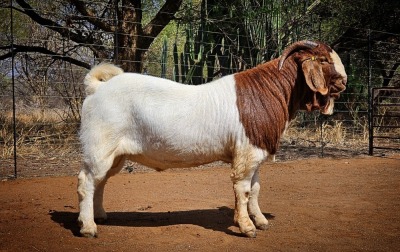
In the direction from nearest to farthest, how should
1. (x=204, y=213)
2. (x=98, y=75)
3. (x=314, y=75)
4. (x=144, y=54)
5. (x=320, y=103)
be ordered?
(x=314, y=75)
(x=320, y=103)
(x=98, y=75)
(x=204, y=213)
(x=144, y=54)

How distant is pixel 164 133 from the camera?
14.4 ft

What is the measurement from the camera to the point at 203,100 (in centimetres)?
449

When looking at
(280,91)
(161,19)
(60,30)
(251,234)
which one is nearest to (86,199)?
(251,234)

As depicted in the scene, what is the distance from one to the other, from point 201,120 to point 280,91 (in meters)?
0.86

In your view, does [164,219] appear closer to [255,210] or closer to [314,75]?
[255,210]

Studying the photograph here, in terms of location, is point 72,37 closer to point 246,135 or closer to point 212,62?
point 212,62

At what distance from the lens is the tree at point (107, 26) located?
1091 centimetres

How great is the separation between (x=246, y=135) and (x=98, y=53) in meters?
8.06

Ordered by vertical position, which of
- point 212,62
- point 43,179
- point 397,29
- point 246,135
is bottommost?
point 43,179

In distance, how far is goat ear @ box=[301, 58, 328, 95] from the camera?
14.9ft

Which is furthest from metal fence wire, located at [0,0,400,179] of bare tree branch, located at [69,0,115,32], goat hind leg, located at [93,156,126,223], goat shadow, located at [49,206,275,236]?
goat hind leg, located at [93,156,126,223]

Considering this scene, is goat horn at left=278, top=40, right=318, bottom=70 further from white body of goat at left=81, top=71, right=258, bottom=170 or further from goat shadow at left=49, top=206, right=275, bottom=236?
goat shadow at left=49, top=206, right=275, bottom=236

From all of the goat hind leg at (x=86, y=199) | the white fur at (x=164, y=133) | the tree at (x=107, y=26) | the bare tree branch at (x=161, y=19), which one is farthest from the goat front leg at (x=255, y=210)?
the bare tree branch at (x=161, y=19)

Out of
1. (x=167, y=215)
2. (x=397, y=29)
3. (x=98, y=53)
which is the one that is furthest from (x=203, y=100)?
(x=397, y=29)
